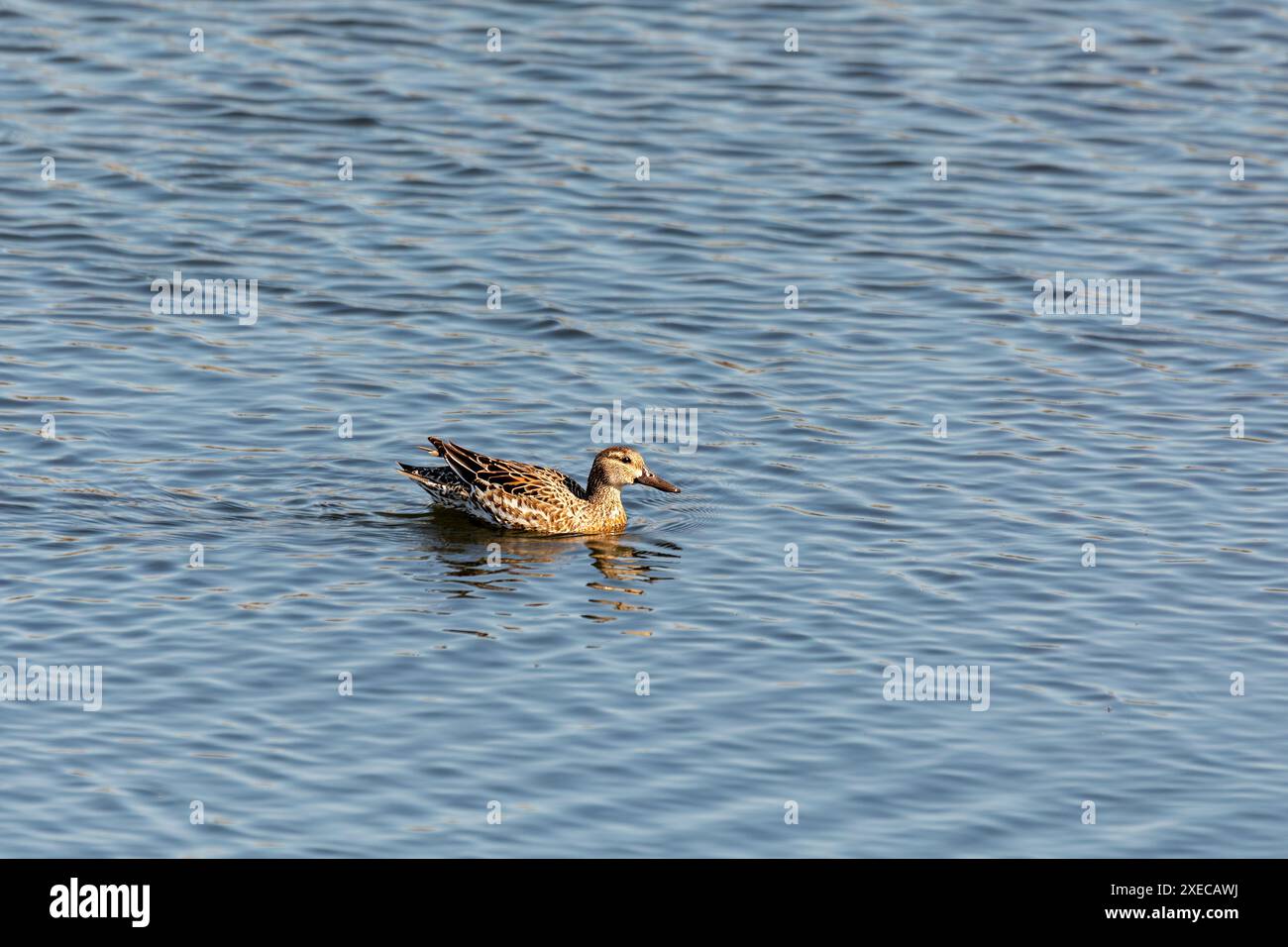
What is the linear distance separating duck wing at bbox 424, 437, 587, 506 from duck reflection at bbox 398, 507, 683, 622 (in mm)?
402

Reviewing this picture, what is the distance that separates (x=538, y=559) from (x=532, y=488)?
0.59 m

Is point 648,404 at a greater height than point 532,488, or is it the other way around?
point 648,404

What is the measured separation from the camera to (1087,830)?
11719mm

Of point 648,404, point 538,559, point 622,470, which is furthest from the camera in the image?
point 648,404

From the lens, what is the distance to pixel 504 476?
1625cm

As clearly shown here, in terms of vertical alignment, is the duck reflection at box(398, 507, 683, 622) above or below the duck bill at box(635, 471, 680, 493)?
below

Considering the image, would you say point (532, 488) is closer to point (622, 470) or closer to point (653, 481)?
point (622, 470)

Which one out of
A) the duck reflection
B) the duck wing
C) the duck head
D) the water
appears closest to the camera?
the water

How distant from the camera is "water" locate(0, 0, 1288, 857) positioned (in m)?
12.2

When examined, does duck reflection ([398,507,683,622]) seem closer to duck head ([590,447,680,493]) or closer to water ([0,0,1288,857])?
water ([0,0,1288,857])

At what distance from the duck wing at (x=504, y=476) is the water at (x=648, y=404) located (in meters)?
0.48

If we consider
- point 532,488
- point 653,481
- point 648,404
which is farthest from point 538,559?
point 648,404

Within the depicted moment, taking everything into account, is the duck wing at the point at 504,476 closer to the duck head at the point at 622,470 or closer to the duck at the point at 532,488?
the duck at the point at 532,488

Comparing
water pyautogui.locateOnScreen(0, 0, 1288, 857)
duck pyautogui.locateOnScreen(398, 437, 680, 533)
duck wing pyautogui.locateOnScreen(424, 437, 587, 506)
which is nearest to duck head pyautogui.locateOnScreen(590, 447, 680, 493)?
duck pyautogui.locateOnScreen(398, 437, 680, 533)
